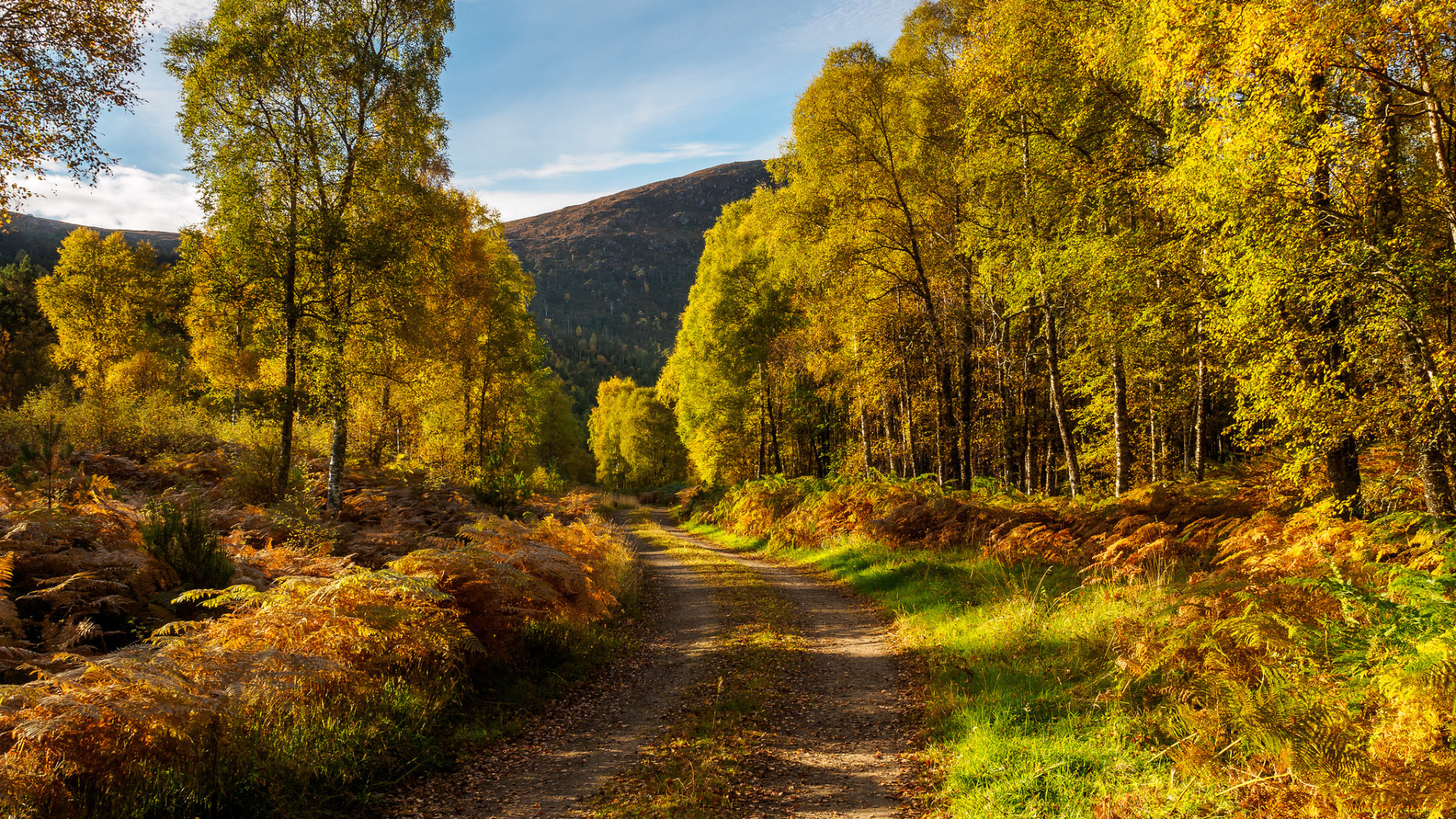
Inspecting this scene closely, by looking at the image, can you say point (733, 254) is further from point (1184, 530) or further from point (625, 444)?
point (625, 444)

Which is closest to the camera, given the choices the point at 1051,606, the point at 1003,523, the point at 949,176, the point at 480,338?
the point at 1051,606

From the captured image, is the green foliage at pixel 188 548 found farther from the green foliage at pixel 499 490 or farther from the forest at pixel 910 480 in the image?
the green foliage at pixel 499 490

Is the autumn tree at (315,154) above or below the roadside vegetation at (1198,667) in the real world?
above

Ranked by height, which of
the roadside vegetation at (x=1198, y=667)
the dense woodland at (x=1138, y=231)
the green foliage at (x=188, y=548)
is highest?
the dense woodland at (x=1138, y=231)

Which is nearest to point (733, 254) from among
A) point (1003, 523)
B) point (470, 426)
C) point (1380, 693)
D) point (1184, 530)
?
point (470, 426)

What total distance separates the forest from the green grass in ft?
0.15

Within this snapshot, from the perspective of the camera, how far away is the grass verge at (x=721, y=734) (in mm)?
4355

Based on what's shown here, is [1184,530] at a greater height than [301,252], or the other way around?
[301,252]

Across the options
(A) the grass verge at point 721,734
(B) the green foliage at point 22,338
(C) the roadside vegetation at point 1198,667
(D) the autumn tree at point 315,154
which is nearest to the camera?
(C) the roadside vegetation at point 1198,667

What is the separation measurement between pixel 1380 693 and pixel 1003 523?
26.3 feet

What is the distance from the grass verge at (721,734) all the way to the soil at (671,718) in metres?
0.15

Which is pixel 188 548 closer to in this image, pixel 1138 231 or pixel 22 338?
pixel 1138 231

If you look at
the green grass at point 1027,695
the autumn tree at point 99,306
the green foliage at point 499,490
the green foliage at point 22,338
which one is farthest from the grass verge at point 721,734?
the green foliage at point 22,338

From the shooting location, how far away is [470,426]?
912 inches
